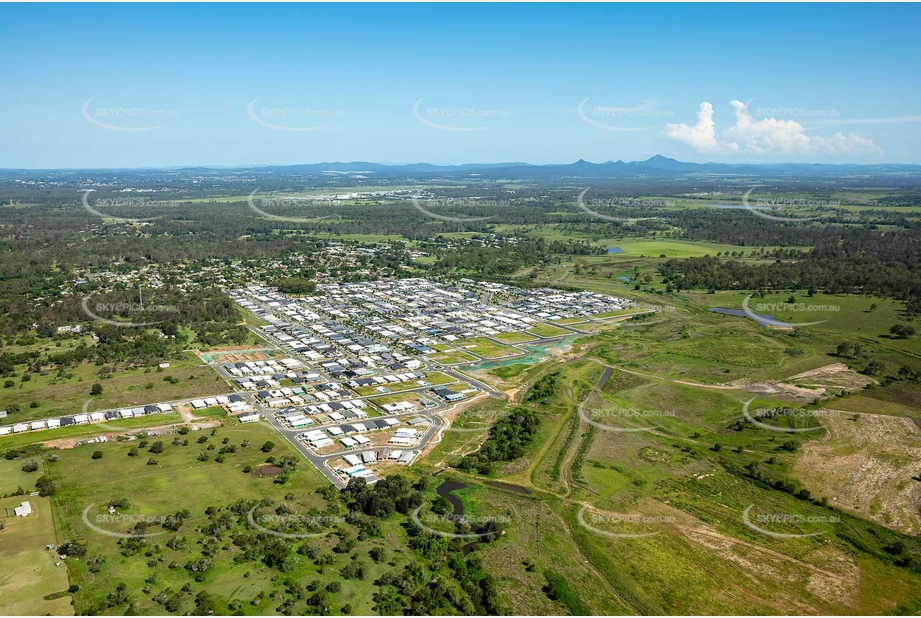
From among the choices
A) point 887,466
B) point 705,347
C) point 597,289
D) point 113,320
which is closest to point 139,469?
point 113,320

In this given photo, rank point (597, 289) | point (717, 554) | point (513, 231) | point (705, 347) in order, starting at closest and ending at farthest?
point (717, 554), point (705, 347), point (597, 289), point (513, 231)

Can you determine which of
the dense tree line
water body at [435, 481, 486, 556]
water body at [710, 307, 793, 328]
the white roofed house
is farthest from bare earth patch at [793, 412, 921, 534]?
the white roofed house

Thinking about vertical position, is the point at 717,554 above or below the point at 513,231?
below

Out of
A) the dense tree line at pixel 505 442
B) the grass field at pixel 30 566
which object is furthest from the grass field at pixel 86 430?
the dense tree line at pixel 505 442

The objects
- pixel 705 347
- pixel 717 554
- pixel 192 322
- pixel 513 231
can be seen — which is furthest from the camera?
pixel 513 231

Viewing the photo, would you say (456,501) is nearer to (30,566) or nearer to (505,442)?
(505,442)

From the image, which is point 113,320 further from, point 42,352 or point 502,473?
point 502,473

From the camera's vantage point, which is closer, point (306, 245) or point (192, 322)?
point (192, 322)
